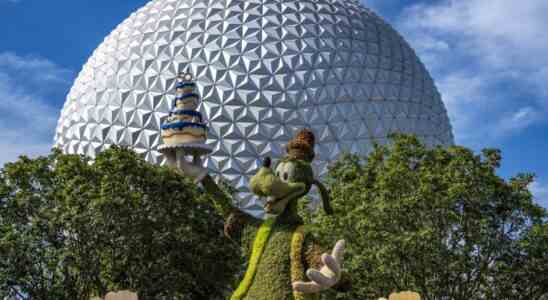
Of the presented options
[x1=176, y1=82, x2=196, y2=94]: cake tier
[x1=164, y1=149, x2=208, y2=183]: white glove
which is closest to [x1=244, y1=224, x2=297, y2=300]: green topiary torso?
[x1=164, y1=149, x2=208, y2=183]: white glove

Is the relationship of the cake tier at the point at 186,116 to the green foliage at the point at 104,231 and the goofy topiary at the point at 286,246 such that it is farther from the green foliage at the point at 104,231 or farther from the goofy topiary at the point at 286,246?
the green foliage at the point at 104,231

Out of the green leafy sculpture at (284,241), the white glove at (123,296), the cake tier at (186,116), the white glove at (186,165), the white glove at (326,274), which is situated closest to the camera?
the white glove at (123,296)

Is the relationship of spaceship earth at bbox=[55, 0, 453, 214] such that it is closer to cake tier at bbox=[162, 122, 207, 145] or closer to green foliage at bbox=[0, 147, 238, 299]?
green foliage at bbox=[0, 147, 238, 299]

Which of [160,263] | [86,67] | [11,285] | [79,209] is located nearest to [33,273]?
[11,285]

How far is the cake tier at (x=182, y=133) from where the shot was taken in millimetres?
12312

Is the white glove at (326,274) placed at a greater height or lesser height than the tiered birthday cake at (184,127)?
lesser

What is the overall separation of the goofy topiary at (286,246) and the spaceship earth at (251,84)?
16593 millimetres

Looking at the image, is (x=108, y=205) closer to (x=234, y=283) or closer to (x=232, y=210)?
(x=234, y=283)

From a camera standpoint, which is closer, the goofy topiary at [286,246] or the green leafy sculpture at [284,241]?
the green leafy sculpture at [284,241]

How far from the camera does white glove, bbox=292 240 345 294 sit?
8.82 metres

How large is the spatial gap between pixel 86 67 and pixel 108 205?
59.9 feet

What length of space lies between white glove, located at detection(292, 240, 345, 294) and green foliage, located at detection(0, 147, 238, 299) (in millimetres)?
9407

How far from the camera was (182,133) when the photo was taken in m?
12.3

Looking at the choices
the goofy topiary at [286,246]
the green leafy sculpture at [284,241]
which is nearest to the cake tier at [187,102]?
the green leafy sculpture at [284,241]
